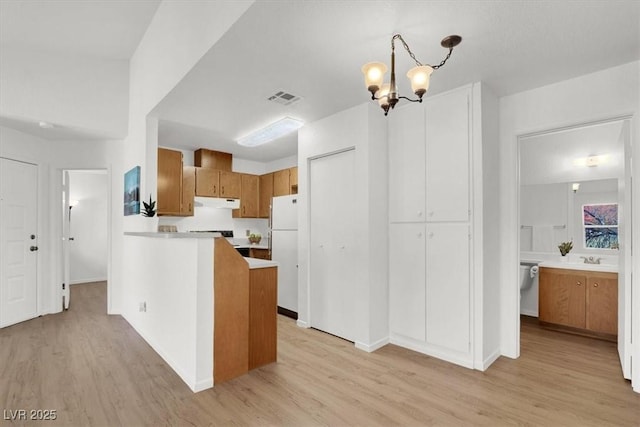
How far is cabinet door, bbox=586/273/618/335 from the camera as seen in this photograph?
344 cm

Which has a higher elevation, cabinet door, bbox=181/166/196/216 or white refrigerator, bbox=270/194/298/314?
cabinet door, bbox=181/166/196/216

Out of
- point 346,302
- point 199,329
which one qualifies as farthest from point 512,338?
point 199,329

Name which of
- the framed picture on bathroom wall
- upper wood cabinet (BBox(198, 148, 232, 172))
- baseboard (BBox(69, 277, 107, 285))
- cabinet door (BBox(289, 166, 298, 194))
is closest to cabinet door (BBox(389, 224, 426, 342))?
cabinet door (BBox(289, 166, 298, 194))

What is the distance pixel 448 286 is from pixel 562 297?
74.0 inches

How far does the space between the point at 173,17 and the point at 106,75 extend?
1.93 m

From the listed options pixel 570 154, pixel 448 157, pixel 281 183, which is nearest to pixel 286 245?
pixel 281 183

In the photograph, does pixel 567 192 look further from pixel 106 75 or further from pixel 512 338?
pixel 106 75

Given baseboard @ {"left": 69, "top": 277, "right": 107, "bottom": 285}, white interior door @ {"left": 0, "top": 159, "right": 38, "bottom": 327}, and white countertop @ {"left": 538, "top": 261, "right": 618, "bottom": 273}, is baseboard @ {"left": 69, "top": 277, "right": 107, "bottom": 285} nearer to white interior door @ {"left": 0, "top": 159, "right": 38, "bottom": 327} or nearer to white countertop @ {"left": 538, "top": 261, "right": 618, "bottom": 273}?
white interior door @ {"left": 0, "top": 159, "right": 38, "bottom": 327}

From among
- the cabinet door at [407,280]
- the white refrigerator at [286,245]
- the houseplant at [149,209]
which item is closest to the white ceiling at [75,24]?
the houseplant at [149,209]

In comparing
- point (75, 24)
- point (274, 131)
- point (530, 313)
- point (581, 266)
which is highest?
point (75, 24)

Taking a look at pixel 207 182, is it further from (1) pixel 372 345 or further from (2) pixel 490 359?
(2) pixel 490 359

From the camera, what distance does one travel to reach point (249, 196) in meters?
5.91

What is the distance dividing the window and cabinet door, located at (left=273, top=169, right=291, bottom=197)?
4.17m

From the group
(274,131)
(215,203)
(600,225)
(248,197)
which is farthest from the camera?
(248,197)
